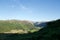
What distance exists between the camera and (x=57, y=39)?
166 feet

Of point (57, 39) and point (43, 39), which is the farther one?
point (43, 39)

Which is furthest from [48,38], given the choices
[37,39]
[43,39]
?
[37,39]

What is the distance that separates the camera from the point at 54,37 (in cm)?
5259

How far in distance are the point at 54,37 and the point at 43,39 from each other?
4.29 m

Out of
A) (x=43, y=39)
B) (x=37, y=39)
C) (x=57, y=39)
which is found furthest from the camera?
(x=37, y=39)

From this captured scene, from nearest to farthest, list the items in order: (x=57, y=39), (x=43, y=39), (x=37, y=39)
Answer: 1. (x=57, y=39)
2. (x=43, y=39)
3. (x=37, y=39)

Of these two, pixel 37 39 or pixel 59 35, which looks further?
pixel 37 39

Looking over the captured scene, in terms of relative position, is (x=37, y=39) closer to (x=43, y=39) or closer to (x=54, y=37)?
(x=43, y=39)

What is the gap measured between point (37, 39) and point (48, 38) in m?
7.27

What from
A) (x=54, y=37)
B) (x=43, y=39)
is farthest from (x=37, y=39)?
(x=54, y=37)

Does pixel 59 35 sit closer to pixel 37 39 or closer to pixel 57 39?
pixel 57 39

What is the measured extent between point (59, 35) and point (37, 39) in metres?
10.7

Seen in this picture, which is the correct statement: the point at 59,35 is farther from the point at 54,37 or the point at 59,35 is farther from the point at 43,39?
the point at 43,39

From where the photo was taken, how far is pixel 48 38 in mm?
53656
